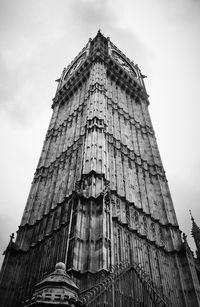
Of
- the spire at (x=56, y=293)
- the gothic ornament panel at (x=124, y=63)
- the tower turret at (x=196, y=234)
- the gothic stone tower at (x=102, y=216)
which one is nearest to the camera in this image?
the spire at (x=56, y=293)

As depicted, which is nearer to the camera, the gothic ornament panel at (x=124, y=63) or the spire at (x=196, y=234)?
the spire at (x=196, y=234)

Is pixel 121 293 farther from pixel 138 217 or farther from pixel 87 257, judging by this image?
pixel 138 217

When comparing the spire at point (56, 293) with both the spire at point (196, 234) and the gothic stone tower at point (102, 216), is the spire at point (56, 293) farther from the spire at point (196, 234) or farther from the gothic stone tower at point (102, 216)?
the spire at point (196, 234)

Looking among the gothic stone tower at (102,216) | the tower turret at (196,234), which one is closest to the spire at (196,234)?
the tower turret at (196,234)

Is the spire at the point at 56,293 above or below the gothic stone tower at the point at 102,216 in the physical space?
below

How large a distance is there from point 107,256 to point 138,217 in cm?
630

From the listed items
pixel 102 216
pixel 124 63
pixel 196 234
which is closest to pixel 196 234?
pixel 196 234

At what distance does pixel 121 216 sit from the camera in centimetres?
1894

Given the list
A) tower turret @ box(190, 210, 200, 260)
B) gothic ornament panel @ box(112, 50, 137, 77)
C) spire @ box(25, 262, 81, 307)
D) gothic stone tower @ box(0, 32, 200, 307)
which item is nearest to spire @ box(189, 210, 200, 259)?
tower turret @ box(190, 210, 200, 260)

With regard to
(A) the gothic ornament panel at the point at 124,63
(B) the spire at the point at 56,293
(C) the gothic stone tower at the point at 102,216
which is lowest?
(B) the spire at the point at 56,293

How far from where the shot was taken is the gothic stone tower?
1473 centimetres

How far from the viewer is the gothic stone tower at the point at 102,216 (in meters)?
14.7

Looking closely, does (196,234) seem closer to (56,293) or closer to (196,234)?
(196,234)

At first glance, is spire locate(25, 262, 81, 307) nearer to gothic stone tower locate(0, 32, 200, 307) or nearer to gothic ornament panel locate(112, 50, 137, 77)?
gothic stone tower locate(0, 32, 200, 307)
